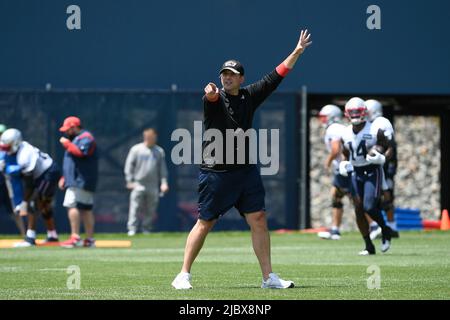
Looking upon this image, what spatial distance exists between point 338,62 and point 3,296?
1694 cm

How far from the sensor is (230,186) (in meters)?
11.4

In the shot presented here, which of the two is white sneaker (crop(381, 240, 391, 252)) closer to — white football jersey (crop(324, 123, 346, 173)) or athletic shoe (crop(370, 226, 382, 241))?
athletic shoe (crop(370, 226, 382, 241))

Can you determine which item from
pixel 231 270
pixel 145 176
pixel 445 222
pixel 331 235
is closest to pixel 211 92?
pixel 231 270

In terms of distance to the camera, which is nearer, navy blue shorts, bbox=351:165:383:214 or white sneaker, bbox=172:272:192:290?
white sneaker, bbox=172:272:192:290

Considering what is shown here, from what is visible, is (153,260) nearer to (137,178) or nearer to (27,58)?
(137,178)

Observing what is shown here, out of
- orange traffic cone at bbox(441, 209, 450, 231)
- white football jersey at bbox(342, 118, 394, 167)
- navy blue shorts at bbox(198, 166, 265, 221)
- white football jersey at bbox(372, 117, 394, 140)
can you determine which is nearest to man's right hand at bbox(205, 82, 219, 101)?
navy blue shorts at bbox(198, 166, 265, 221)

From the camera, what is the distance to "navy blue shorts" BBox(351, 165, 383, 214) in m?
17.0

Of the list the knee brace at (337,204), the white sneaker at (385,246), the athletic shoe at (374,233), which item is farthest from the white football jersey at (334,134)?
the white sneaker at (385,246)

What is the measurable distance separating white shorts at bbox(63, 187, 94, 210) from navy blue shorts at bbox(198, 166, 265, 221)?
29.6 ft

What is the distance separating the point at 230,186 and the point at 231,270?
3091 mm

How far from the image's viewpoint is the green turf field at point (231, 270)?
10938mm

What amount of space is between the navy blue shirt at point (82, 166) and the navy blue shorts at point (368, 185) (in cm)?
496

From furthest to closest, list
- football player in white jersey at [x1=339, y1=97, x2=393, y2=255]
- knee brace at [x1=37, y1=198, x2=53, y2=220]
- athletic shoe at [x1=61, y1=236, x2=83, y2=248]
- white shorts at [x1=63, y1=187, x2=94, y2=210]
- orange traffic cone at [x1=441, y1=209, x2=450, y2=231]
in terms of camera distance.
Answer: orange traffic cone at [x1=441, y1=209, x2=450, y2=231]
knee brace at [x1=37, y1=198, x2=53, y2=220]
white shorts at [x1=63, y1=187, x2=94, y2=210]
athletic shoe at [x1=61, y1=236, x2=83, y2=248]
football player in white jersey at [x1=339, y1=97, x2=393, y2=255]

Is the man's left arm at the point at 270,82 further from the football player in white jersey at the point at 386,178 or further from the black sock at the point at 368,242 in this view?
the football player in white jersey at the point at 386,178
